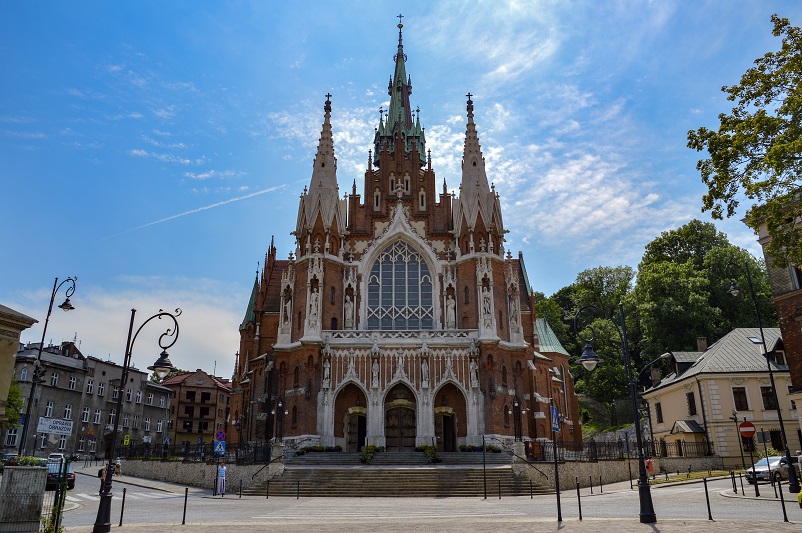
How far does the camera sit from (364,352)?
3959cm

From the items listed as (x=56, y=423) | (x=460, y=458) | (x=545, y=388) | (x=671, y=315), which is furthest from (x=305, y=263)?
(x=671, y=315)

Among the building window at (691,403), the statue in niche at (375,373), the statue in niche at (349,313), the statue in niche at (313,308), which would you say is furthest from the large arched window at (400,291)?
the building window at (691,403)

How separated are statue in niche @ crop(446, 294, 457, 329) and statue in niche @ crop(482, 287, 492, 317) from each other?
90.4 inches

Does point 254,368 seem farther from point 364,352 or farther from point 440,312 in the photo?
point 440,312

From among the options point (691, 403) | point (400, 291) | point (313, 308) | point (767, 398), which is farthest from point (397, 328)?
point (767, 398)

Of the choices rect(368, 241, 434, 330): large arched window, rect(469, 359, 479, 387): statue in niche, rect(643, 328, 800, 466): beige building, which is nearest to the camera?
rect(469, 359, 479, 387): statue in niche

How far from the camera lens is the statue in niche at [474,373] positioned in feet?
126

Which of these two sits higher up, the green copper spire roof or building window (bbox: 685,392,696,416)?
the green copper spire roof

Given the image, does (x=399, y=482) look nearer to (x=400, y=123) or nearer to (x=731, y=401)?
(x=731, y=401)

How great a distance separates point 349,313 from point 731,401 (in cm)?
2613

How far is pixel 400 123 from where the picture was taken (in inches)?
2062

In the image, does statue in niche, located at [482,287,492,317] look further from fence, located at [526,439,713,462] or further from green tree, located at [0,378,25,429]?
green tree, located at [0,378,25,429]

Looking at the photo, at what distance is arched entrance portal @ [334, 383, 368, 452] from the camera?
128 ft

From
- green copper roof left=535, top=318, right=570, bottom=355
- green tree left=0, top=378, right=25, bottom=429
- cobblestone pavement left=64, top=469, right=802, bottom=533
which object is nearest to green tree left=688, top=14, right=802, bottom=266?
cobblestone pavement left=64, top=469, right=802, bottom=533
